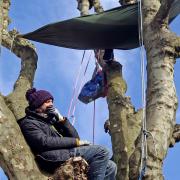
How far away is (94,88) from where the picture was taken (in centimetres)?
627

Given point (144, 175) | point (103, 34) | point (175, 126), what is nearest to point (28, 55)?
point (103, 34)

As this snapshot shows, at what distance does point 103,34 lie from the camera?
610 cm

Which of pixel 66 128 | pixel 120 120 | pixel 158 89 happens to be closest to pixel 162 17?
pixel 158 89

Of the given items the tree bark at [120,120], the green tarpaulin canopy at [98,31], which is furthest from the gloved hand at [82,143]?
the green tarpaulin canopy at [98,31]

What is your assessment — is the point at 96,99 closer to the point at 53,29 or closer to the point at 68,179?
the point at 53,29

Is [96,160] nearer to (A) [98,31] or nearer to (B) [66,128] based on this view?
(B) [66,128]

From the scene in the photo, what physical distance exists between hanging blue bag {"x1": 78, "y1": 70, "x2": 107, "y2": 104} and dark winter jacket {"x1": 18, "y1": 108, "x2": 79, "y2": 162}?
2.08 metres

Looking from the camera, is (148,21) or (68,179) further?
(148,21)

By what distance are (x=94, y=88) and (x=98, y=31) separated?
0.74m

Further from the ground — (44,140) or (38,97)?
(38,97)

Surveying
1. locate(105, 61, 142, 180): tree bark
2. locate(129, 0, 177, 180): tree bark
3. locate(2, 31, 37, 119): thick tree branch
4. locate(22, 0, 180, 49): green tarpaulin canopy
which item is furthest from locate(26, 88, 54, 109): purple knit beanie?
locate(22, 0, 180, 49): green tarpaulin canopy

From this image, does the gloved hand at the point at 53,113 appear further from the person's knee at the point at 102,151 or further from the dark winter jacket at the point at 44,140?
the person's knee at the point at 102,151

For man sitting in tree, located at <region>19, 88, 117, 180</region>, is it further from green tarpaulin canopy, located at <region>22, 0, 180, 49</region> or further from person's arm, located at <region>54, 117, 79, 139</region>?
green tarpaulin canopy, located at <region>22, 0, 180, 49</region>

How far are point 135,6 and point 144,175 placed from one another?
255 cm
